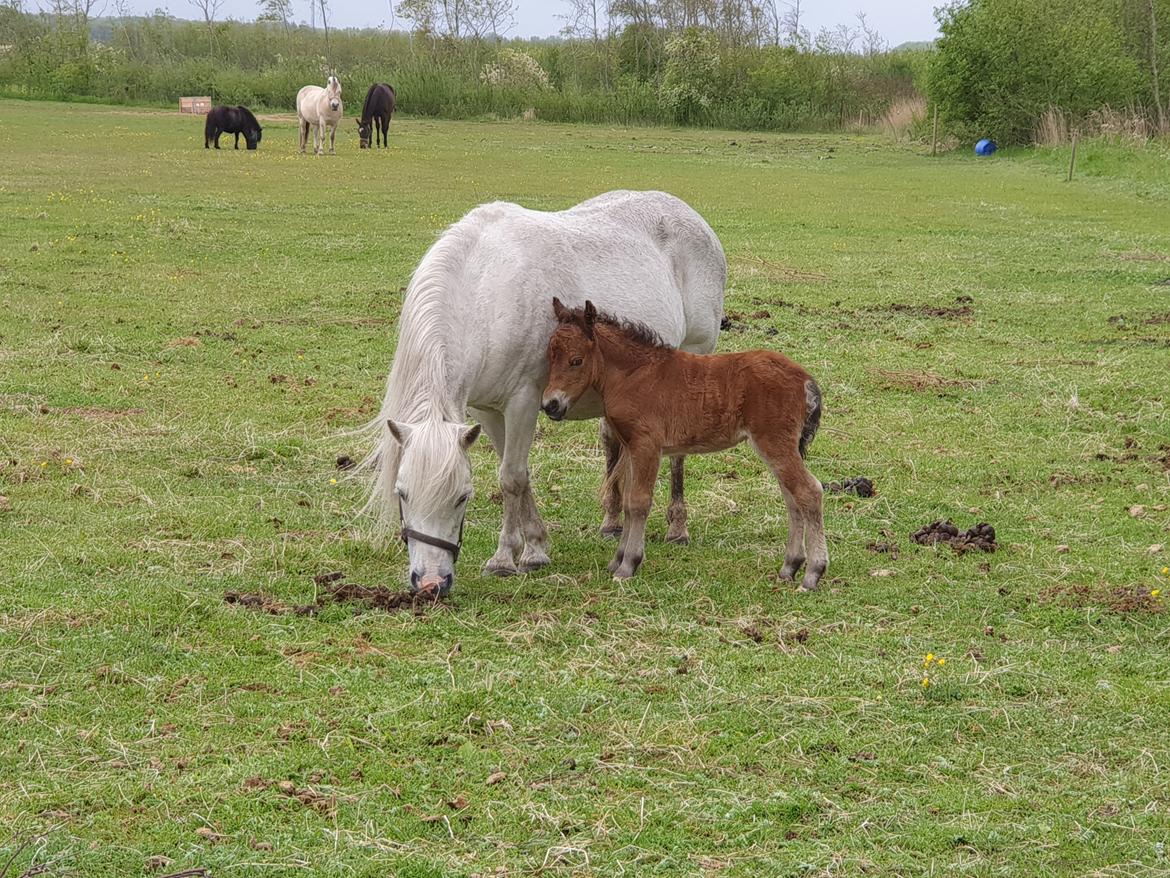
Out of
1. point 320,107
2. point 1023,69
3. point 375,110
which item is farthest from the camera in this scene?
point 1023,69

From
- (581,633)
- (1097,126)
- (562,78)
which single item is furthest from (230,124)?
(562,78)

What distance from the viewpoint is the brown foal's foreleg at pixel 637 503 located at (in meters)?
5.85

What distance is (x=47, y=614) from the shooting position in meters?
5.14

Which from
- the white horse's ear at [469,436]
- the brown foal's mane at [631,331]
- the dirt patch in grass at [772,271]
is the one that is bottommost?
the white horse's ear at [469,436]

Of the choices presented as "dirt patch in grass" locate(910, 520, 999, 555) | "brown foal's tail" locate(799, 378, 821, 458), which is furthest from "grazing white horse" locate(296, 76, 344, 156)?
"brown foal's tail" locate(799, 378, 821, 458)

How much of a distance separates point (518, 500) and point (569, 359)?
2.81 feet

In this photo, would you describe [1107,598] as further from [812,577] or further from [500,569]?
[500,569]

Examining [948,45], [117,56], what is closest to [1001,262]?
[948,45]

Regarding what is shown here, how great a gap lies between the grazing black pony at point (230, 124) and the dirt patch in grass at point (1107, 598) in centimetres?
2828

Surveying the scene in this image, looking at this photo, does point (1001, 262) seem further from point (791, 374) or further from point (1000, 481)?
point (791, 374)

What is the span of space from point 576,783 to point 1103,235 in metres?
17.1

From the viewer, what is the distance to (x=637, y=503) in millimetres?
5855

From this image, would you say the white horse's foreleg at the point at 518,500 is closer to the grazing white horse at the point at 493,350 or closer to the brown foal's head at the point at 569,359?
the grazing white horse at the point at 493,350

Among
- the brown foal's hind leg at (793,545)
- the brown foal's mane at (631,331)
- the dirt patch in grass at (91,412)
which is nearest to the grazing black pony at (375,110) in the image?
the dirt patch in grass at (91,412)
